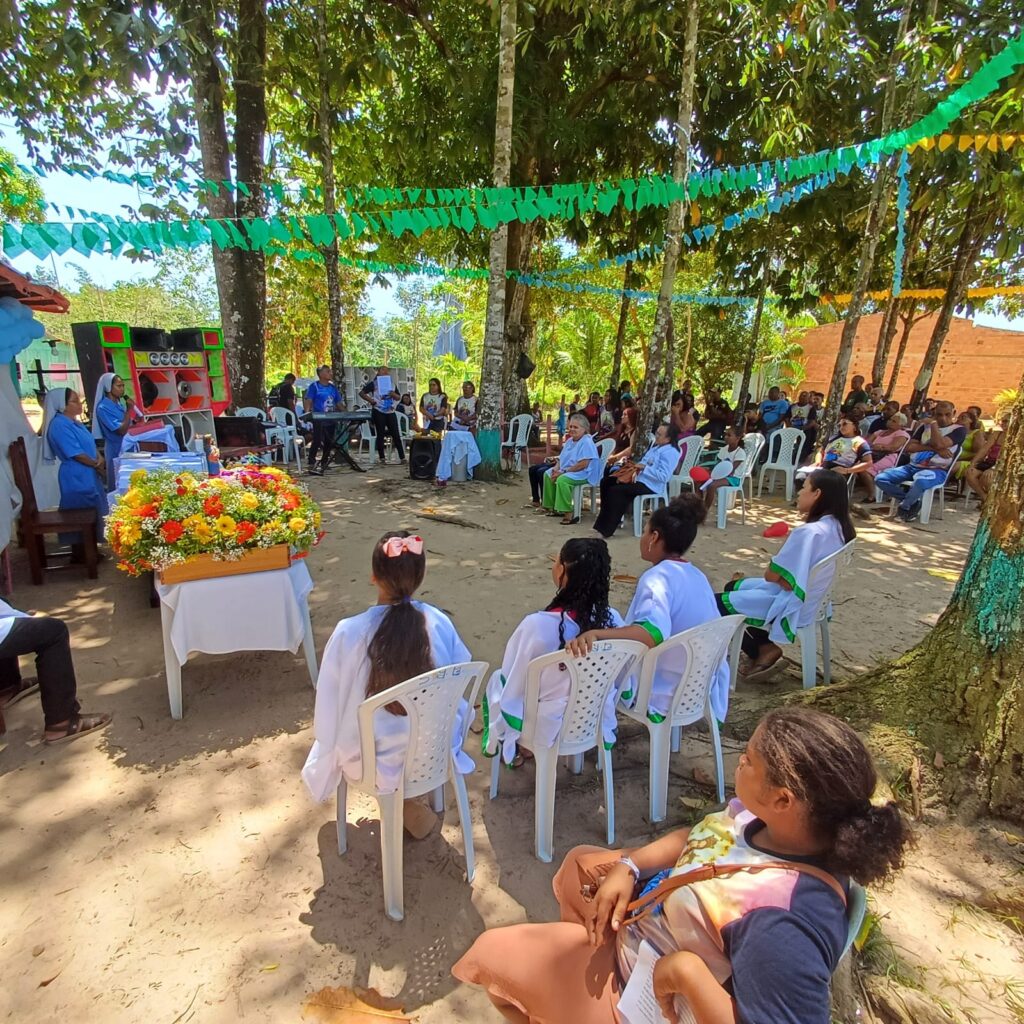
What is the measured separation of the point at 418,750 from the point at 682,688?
1.20m

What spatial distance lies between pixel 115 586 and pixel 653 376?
23.9 feet

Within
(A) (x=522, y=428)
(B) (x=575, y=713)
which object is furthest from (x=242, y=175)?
(B) (x=575, y=713)

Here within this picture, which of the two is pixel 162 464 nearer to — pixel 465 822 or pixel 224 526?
pixel 224 526

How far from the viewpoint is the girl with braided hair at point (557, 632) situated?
2.41 metres

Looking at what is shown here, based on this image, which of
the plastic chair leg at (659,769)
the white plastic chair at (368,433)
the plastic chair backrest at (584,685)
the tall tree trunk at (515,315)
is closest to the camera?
the plastic chair backrest at (584,685)

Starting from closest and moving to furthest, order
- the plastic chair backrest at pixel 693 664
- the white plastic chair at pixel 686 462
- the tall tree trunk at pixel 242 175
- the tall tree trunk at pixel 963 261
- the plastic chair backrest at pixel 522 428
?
the plastic chair backrest at pixel 693 664 → the white plastic chair at pixel 686 462 → the tall tree trunk at pixel 242 175 → the plastic chair backrest at pixel 522 428 → the tall tree trunk at pixel 963 261

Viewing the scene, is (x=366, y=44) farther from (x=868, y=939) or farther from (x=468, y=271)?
(x=868, y=939)

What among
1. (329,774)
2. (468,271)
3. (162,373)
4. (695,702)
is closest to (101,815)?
(329,774)

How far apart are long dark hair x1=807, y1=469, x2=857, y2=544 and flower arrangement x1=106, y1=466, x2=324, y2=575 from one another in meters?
3.11

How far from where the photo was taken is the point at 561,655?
225 centimetres

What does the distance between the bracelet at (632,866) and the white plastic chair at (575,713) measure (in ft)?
2.51

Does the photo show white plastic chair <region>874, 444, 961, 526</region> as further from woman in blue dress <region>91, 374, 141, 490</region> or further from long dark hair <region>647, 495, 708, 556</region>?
woman in blue dress <region>91, 374, 141, 490</region>

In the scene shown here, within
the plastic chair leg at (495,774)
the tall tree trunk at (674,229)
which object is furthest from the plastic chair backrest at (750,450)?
the plastic chair leg at (495,774)

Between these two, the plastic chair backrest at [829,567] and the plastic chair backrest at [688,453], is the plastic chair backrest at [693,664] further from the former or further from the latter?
the plastic chair backrest at [688,453]
